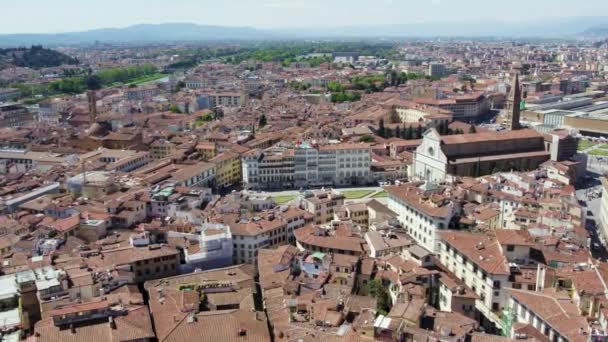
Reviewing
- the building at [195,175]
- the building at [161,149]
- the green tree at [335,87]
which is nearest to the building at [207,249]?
the building at [195,175]

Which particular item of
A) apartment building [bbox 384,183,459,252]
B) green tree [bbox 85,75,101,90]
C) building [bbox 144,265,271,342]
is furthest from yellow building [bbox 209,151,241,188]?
green tree [bbox 85,75,101,90]

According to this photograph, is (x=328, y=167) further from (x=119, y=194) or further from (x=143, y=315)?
(x=143, y=315)

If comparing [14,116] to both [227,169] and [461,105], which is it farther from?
[461,105]

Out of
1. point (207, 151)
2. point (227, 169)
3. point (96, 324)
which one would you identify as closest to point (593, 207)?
point (227, 169)

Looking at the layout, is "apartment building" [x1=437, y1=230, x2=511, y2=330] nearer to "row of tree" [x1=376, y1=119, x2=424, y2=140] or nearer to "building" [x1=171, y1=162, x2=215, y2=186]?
"building" [x1=171, y1=162, x2=215, y2=186]

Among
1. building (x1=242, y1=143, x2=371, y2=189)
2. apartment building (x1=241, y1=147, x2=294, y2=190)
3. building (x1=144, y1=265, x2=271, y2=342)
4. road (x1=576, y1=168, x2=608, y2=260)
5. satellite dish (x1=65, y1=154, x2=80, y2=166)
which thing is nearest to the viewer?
building (x1=144, y1=265, x2=271, y2=342)

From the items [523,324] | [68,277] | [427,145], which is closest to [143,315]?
[68,277]
